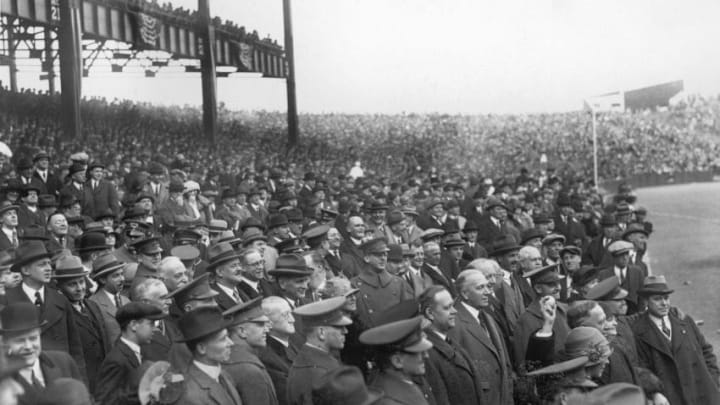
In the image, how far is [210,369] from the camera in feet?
20.6

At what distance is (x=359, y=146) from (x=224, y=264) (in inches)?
1529

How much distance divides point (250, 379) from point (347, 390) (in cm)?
142

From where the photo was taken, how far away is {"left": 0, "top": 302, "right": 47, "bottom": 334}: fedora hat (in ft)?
20.0

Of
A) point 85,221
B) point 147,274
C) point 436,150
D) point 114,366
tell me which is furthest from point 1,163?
point 436,150

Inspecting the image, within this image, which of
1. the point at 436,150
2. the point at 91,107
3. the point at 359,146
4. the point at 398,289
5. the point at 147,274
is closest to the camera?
the point at 147,274

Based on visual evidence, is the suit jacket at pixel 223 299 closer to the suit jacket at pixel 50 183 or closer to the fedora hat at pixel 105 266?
the fedora hat at pixel 105 266

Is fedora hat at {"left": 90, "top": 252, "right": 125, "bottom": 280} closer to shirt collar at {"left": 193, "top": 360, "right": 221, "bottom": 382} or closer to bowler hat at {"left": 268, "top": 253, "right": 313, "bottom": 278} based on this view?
bowler hat at {"left": 268, "top": 253, "right": 313, "bottom": 278}

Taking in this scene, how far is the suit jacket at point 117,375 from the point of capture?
6.56 meters

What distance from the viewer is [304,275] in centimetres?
889

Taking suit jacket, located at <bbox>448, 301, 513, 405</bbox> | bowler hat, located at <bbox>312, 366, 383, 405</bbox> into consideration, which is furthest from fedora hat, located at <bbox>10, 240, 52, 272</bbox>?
bowler hat, located at <bbox>312, 366, 383, 405</bbox>

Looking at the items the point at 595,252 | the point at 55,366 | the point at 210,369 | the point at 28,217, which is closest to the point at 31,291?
the point at 55,366

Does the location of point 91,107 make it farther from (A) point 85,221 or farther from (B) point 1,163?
(A) point 85,221

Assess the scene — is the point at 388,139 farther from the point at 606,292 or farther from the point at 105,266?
the point at 105,266

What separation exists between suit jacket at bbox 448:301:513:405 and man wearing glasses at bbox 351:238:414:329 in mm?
1995
